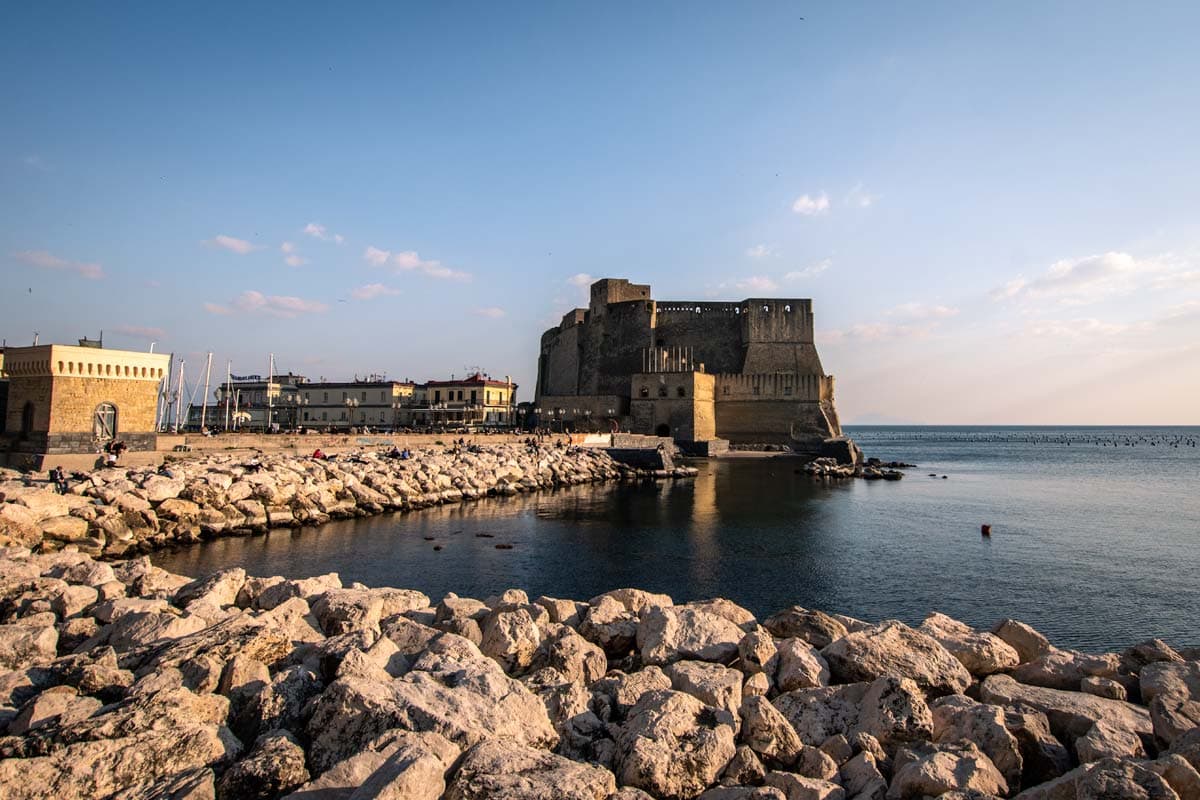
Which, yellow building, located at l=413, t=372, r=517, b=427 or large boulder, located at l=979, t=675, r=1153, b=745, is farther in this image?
yellow building, located at l=413, t=372, r=517, b=427

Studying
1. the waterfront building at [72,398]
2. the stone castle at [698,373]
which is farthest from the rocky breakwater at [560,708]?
the stone castle at [698,373]

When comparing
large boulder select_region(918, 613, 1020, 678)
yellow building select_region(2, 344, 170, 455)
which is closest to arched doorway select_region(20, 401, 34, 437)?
yellow building select_region(2, 344, 170, 455)

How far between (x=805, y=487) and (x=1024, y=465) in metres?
25.2

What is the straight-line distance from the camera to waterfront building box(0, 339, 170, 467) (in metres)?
16.0

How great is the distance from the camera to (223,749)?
11.5 ft

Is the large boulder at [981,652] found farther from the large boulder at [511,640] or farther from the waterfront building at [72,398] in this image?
the waterfront building at [72,398]

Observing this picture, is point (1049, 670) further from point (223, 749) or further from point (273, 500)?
point (273, 500)

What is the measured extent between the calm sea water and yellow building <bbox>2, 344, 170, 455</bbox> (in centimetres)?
579


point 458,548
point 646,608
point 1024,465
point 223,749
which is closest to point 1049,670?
point 646,608

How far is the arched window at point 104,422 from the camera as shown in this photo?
54.9ft

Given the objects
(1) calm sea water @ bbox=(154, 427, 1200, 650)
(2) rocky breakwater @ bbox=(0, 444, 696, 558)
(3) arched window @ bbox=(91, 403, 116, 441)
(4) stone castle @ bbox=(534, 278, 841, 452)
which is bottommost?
(1) calm sea water @ bbox=(154, 427, 1200, 650)

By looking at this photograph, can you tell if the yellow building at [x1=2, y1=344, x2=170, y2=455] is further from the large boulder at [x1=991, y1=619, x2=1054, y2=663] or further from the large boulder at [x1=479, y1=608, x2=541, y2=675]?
the large boulder at [x1=991, y1=619, x2=1054, y2=663]

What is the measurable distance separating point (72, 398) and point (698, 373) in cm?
2918

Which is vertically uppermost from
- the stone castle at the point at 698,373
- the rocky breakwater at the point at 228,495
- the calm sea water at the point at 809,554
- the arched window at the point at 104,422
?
the stone castle at the point at 698,373
